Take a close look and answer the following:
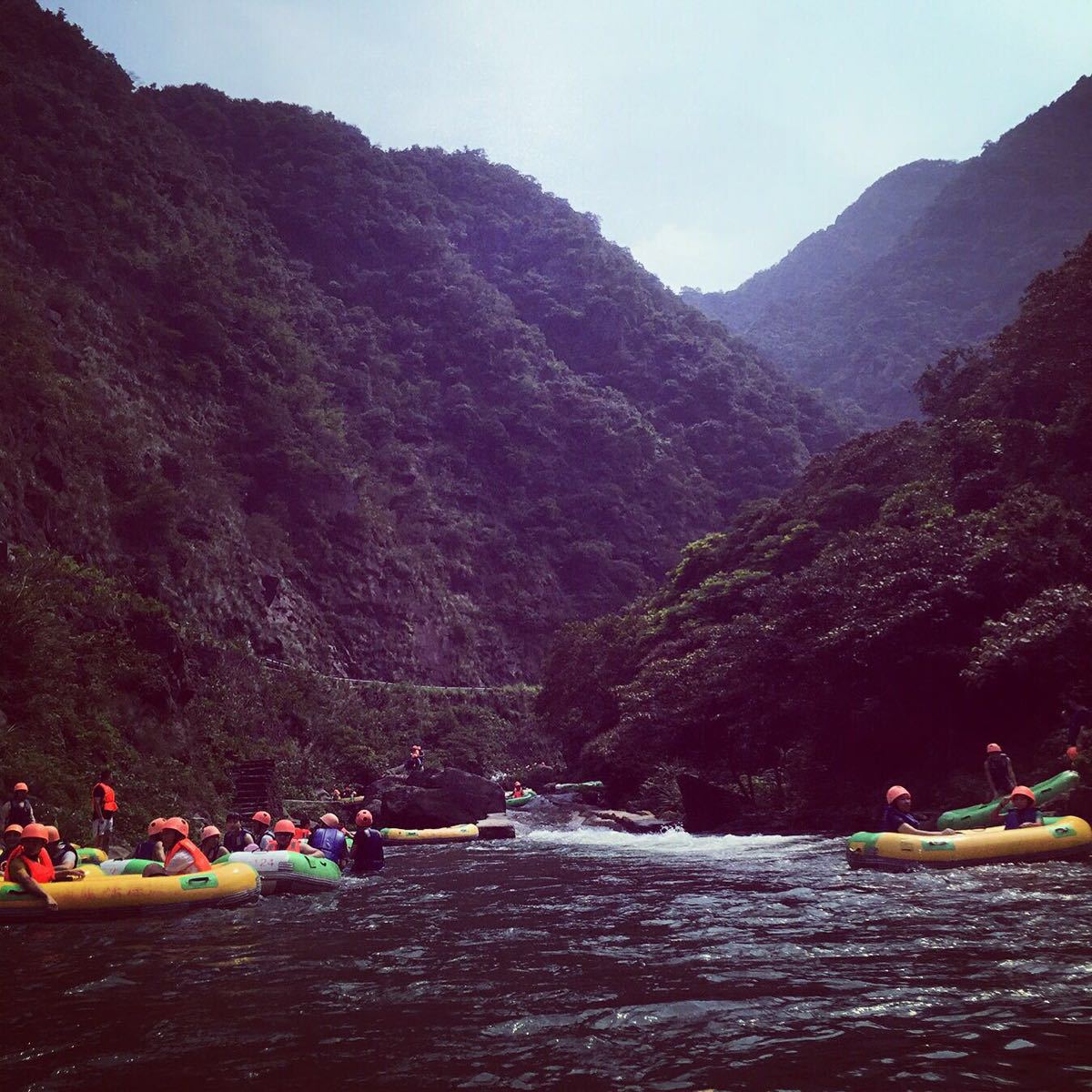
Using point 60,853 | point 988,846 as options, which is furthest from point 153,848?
point 988,846

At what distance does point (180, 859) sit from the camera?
391 inches

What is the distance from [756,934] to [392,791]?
17.5 metres

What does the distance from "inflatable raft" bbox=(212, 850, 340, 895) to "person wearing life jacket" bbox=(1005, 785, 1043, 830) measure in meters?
8.68

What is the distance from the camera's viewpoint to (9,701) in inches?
617

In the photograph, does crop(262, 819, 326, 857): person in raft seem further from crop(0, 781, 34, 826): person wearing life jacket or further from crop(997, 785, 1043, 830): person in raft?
crop(997, 785, 1043, 830): person in raft

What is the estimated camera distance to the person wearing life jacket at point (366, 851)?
13992 millimetres

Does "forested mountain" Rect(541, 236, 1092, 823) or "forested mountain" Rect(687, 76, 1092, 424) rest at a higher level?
"forested mountain" Rect(687, 76, 1092, 424)

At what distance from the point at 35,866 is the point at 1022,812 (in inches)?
441

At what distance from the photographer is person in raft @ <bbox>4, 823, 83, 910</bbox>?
353 inches

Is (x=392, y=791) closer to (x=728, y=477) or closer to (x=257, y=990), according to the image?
(x=257, y=990)

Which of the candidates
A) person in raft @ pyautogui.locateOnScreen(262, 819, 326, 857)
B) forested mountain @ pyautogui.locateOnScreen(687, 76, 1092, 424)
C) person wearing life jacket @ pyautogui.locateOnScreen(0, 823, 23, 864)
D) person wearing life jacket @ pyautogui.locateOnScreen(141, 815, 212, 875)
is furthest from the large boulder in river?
forested mountain @ pyautogui.locateOnScreen(687, 76, 1092, 424)

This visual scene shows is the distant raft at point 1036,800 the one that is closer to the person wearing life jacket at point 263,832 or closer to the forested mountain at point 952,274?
the person wearing life jacket at point 263,832

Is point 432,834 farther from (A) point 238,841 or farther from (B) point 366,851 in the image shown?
(A) point 238,841

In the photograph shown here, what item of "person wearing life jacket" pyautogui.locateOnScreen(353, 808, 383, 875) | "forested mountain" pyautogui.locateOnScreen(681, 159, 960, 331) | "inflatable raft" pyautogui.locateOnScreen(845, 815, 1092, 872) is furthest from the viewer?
"forested mountain" pyautogui.locateOnScreen(681, 159, 960, 331)
